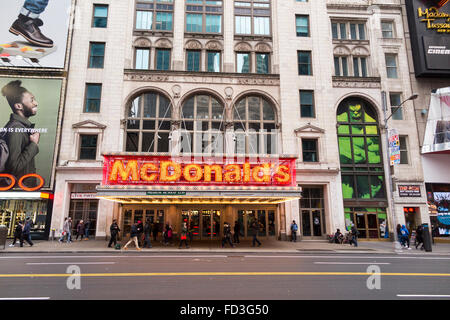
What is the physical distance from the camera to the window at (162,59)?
26250 mm

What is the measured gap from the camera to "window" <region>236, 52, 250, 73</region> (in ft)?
88.1

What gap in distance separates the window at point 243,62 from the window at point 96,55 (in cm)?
1343

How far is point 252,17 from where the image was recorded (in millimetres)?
28047

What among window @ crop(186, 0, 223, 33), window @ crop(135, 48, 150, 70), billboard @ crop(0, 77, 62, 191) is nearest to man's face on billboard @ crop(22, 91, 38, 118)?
billboard @ crop(0, 77, 62, 191)

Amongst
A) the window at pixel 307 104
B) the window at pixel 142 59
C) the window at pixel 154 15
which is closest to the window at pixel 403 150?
the window at pixel 307 104

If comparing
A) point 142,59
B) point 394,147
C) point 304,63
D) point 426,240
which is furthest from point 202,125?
point 426,240

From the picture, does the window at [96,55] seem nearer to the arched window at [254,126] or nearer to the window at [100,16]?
the window at [100,16]

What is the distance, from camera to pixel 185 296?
6.74m

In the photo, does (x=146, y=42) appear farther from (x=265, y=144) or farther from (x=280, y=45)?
(x=265, y=144)

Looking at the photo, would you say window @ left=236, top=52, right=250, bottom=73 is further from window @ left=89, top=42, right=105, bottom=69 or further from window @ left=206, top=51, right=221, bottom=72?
window @ left=89, top=42, right=105, bottom=69

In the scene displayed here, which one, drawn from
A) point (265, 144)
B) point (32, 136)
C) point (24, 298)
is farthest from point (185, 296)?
point (32, 136)

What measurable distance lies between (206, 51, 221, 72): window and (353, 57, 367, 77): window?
47.3 feet

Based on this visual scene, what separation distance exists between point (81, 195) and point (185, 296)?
20.6 meters
